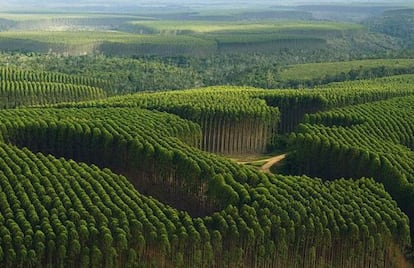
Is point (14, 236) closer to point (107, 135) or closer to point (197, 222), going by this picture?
point (197, 222)

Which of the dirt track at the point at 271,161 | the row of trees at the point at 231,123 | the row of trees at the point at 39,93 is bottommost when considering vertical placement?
the row of trees at the point at 39,93

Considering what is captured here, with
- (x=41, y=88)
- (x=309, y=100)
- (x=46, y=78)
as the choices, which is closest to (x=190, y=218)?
(x=309, y=100)

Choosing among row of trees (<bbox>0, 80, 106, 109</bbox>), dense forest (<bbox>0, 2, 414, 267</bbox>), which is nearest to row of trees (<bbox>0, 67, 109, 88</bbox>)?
row of trees (<bbox>0, 80, 106, 109</bbox>)

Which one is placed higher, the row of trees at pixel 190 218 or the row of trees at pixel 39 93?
the row of trees at pixel 190 218

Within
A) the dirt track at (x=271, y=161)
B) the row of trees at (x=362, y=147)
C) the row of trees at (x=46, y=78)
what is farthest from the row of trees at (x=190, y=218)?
the row of trees at (x=46, y=78)

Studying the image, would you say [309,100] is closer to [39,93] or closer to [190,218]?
[39,93]

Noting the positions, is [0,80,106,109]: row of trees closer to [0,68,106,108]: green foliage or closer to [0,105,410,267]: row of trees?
[0,68,106,108]: green foliage

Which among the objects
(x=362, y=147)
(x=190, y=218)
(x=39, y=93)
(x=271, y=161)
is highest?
(x=362, y=147)

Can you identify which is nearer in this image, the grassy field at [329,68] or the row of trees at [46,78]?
the row of trees at [46,78]

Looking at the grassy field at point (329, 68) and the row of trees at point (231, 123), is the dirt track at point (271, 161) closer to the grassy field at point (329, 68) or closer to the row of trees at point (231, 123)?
the row of trees at point (231, 123)
